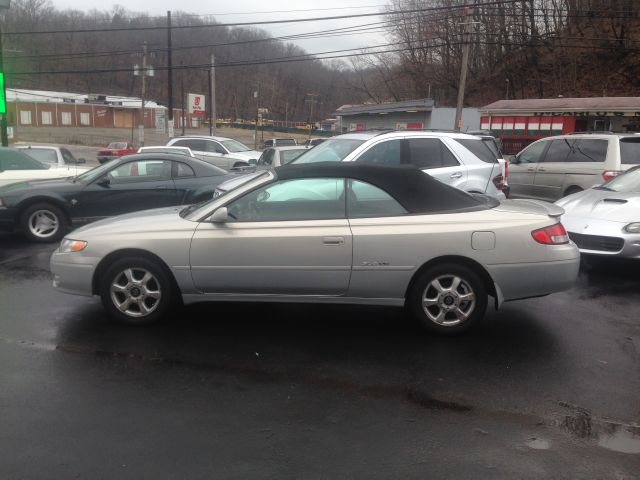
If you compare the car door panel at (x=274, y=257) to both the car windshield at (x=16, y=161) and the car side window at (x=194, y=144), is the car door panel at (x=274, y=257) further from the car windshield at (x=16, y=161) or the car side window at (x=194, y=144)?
the car side window at (x=194, y=144)

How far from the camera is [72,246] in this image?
16.9 ft

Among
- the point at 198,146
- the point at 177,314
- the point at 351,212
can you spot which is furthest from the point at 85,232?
the point at 198,146

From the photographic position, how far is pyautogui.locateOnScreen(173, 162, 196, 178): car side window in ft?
31.8

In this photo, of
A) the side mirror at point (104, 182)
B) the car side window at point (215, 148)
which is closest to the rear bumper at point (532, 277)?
the side mirror at point (104, 182)

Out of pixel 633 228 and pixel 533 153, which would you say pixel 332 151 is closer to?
pixel 633 228

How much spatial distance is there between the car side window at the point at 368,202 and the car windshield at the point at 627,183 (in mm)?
4769

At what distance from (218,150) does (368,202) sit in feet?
50.4

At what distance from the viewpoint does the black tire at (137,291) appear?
5.00 metres

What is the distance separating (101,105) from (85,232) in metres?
88.5

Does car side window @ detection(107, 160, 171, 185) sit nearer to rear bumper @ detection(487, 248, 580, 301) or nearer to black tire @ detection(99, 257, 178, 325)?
black tire @ detection(99, 257, 178, 325)

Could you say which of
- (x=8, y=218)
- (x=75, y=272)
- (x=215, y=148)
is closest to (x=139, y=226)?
(x=75, y=272)

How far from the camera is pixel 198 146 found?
19859 millimetres

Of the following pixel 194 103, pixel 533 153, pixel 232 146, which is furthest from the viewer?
pixel 194 103

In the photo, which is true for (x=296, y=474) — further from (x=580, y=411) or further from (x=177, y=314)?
(x=177, y=314)
